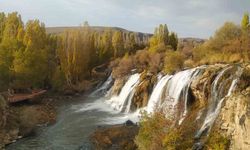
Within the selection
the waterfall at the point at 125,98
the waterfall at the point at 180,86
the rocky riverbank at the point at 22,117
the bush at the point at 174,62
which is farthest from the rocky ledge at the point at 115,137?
the bush at the point at 174,62

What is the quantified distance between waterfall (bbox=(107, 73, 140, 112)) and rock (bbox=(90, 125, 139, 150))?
9.44 m

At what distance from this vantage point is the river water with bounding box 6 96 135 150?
80.7ft

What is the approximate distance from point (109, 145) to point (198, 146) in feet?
26.6

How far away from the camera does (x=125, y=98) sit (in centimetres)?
3891

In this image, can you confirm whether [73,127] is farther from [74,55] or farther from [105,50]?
[105,50]

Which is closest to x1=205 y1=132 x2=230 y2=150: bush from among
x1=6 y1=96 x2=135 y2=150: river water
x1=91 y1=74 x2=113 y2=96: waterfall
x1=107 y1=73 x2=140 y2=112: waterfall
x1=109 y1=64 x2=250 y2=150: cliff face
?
x1=109 y1=64 x2=250 y2=150: cliff face

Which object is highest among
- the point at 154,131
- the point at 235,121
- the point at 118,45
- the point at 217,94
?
the point at 118,45

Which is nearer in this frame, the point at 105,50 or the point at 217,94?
the point at 217,94


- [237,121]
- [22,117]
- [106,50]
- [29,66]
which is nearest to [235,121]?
[237,121]

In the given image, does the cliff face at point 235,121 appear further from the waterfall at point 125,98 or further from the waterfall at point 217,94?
the waterfall at point 125,98

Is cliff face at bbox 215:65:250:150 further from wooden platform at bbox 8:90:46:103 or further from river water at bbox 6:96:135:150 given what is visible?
wooden platform at bbox 8:90:46:103

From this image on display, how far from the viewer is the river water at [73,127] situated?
24.6 m

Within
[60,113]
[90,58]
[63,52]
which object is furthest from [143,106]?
[90,58]

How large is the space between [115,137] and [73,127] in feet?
21.7
